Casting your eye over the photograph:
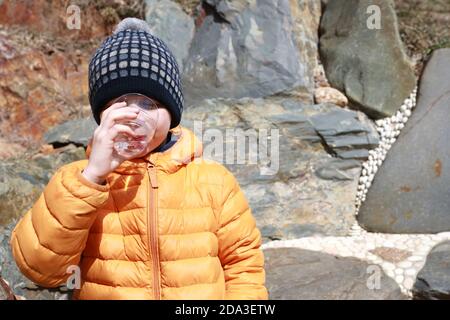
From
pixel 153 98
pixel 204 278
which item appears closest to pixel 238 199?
pixel 204 278

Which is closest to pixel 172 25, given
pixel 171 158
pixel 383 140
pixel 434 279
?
pixel 383 140

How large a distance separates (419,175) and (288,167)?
1.10 m

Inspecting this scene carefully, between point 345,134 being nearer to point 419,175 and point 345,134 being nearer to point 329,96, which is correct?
point 329,96

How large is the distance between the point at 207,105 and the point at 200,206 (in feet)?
9.06

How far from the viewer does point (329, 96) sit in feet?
15.2

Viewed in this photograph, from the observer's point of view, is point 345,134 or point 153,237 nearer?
point 153,237

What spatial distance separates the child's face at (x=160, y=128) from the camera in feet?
5.19

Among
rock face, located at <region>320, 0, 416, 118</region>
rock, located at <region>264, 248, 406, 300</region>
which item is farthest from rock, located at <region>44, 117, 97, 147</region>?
rock face, located at <region>320, 0, 416, 118</region>

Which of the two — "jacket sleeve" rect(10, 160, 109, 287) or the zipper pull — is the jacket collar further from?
"jacket sleeve" rect(10, 160, 109, 287)

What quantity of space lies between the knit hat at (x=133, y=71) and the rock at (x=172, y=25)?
322 cm

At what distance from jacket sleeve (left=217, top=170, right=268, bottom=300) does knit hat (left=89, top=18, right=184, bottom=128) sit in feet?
1.12

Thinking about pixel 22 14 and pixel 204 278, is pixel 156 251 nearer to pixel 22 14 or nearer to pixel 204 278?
pixel 204 278

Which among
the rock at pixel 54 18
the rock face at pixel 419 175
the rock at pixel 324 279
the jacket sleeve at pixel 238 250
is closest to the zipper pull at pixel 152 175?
the jacket sleeve at pixel 238 250

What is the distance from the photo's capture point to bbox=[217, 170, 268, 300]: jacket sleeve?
5.46 feet
